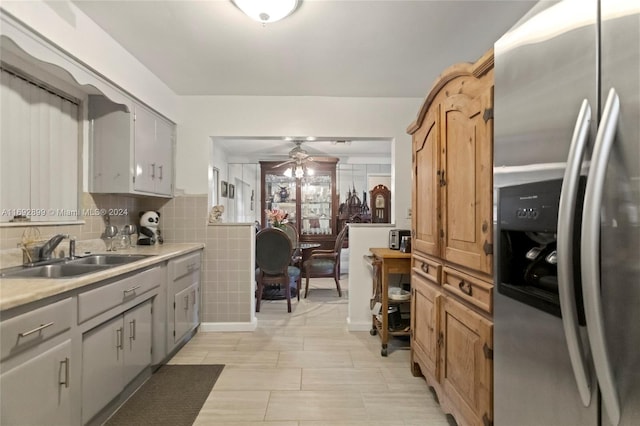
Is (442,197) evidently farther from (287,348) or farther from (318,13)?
(287,348)

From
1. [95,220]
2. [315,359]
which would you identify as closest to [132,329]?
[95,220]

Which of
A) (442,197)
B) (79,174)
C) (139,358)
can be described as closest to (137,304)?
(139,358)

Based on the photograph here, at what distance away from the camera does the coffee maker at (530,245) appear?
0.83 meters

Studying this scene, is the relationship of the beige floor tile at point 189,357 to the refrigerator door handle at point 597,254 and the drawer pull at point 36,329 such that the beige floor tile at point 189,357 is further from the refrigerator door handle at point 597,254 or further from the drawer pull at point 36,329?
the refrigerator door handle at point 597,254

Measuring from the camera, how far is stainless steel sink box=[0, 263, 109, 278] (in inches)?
64.9

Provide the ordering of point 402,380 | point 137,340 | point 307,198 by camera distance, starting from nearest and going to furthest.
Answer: point 137,340 → point 402,380 → point 307,198

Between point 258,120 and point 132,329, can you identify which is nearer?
point 132,329

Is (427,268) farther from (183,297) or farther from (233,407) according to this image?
(183,297)

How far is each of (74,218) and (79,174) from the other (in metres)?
0.34

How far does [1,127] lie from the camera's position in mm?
1721

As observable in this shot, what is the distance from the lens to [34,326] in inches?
46.8

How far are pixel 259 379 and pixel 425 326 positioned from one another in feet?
4.06

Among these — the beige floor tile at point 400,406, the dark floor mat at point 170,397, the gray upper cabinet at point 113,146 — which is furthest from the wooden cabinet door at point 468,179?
the gray upper cabinet at point 113,146

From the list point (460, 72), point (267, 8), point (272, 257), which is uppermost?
point (267, 8)
